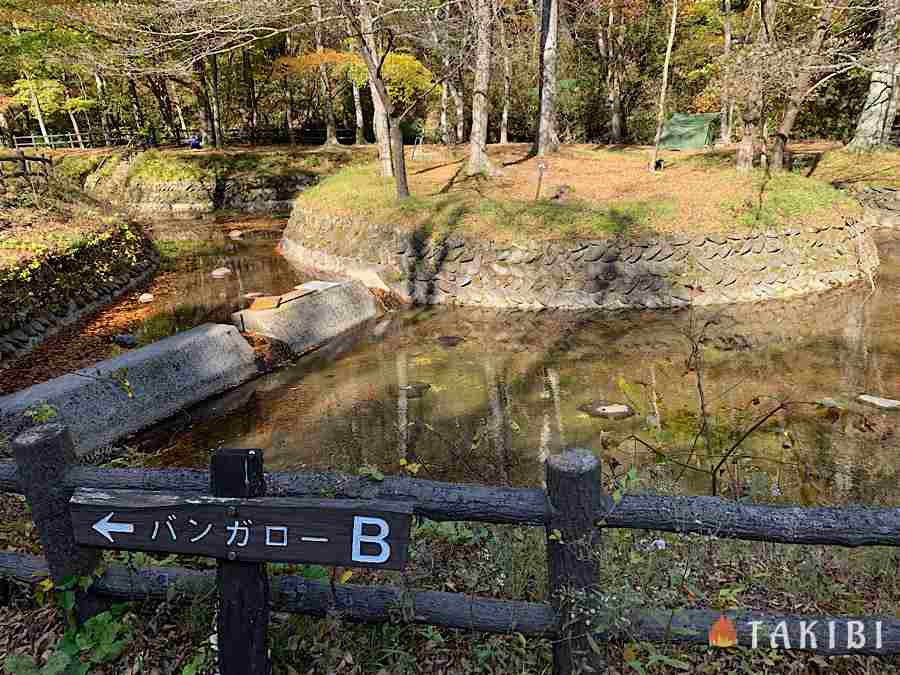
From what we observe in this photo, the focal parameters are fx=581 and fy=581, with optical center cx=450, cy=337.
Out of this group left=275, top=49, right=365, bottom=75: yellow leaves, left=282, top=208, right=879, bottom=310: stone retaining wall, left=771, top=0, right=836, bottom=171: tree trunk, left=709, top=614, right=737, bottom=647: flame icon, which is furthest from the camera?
left=275, top=49, right=365, bottom=75: yellow leaves

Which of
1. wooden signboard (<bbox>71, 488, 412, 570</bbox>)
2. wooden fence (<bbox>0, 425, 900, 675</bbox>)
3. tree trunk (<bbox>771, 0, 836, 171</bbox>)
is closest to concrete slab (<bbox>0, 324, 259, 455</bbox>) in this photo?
wooden fence (<bbox>0, 425, 900, 675</bbox>)

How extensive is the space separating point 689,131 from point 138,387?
73.5ft

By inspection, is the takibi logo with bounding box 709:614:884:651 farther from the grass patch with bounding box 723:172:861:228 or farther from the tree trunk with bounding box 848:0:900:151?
the tree trunk with bounding box 848:0:900:151

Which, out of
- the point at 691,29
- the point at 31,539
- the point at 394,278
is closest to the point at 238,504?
the point at 31,539

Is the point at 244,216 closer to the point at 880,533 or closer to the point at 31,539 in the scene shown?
the point at 31,539

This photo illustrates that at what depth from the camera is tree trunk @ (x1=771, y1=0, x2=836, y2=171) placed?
10.7 meters

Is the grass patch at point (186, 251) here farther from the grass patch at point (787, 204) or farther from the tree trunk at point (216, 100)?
the grass patch at point (787, 204)

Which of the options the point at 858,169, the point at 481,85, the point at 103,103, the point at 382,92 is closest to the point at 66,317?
the point at 382,92

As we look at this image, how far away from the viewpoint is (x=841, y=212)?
41.9 feet

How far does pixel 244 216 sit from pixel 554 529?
2304 cm

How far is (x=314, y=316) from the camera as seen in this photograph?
10.4 metres

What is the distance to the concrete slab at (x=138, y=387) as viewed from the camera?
21.4 feet

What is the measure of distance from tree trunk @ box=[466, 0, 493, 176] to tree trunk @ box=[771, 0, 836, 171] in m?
7.29

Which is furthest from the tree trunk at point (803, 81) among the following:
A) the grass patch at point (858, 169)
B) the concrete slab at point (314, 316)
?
the concrete slab at point (314, 316)
